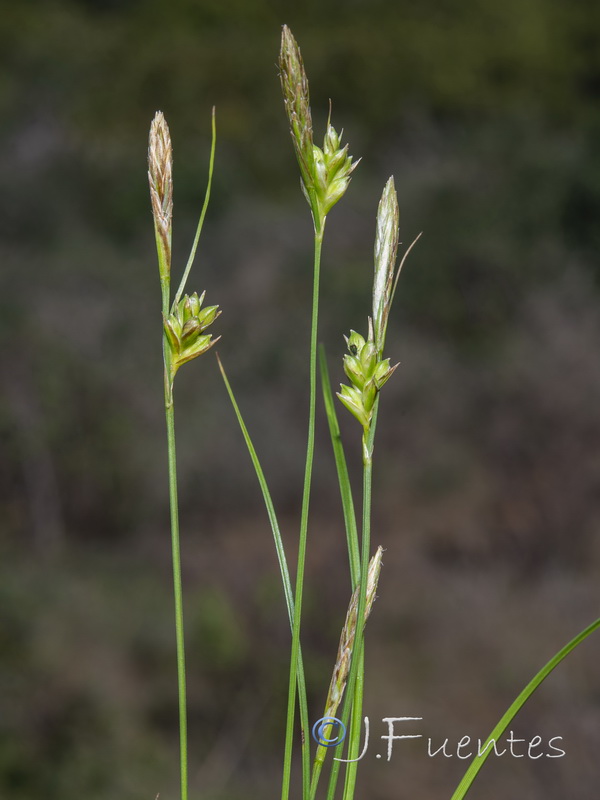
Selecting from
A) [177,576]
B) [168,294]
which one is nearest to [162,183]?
[168,294]

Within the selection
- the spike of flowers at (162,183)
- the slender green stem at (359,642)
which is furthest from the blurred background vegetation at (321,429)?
the spike of flowers at (162,183)

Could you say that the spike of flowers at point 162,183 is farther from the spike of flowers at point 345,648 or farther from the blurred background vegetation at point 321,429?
the blurred background vegetation at point 321,429

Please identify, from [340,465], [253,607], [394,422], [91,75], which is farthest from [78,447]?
[91,75]

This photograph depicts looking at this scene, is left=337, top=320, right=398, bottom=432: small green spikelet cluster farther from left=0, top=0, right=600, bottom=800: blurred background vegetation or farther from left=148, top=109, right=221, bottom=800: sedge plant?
left=0, top=0, right=600, bottom=800: blurred background vegetation

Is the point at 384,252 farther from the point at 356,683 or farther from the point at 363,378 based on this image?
the point at 356,683

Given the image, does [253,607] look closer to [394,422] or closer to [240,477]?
[240,477]

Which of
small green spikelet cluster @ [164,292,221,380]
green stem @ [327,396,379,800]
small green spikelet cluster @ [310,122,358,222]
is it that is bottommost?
green stem @ [327,396,379,800]

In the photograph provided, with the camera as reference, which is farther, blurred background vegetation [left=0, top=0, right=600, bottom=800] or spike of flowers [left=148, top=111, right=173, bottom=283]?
blurred background vegetation [left=0, top=0, right=600, bottom=800]

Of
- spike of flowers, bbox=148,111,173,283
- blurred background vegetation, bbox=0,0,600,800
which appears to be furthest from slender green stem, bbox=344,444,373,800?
blurred background vegetation, bbox=0,0,600,800
